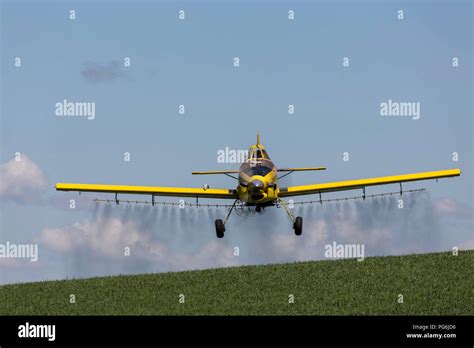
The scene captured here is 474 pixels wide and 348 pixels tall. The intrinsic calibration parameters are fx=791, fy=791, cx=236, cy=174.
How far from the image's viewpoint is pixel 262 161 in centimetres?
3597

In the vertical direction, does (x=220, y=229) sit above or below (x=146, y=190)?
below

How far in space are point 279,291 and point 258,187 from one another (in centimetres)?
475

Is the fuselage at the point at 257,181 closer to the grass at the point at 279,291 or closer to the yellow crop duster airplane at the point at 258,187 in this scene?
the yellow crop duster airplane at the point at 258,187

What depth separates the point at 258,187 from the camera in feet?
114

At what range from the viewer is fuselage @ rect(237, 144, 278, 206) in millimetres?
34781

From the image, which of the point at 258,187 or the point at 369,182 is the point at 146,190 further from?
the point at 369,182

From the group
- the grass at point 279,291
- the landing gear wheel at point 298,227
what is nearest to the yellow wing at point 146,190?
the landing gear wheel at point 298,227

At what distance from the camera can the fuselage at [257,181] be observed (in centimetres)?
3478

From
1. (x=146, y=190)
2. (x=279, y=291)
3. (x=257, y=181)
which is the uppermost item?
(x=146, y=190)

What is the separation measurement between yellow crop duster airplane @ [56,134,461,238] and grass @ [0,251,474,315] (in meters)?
2.89

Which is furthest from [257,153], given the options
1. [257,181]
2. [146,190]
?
[146,190]

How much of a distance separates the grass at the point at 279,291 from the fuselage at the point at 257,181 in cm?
412

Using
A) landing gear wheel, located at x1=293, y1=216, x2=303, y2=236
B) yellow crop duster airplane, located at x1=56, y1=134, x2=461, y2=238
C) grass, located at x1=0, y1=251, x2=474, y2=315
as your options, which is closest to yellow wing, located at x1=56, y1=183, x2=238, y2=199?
yellow crop duster airplane, located at x1=56, y1=134, x2=461, y2=238
